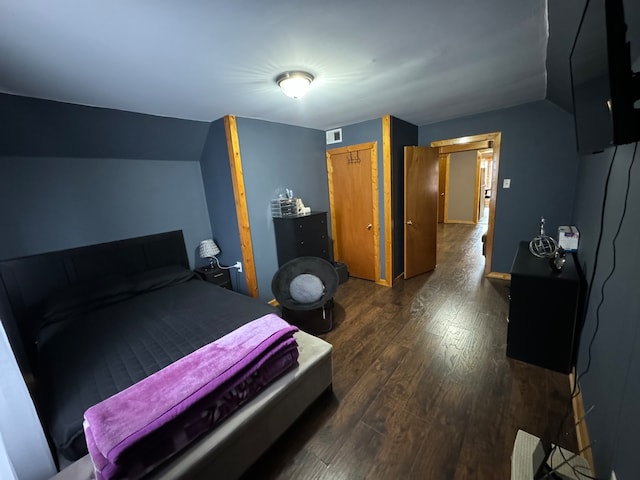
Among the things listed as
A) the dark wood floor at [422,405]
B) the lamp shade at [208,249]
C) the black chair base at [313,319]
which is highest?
the lamp shade at [208,249]

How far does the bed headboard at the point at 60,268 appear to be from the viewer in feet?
6.70

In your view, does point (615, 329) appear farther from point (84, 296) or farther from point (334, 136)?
point (84, 296)

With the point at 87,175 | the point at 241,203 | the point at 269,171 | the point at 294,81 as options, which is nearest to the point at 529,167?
the point at 294,81

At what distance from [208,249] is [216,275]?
0.37 m

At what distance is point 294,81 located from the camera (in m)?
1.76

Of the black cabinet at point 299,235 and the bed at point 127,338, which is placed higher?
the black cabinet at point 299,235

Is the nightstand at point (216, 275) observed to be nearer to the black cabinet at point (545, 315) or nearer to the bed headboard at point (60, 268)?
the bed headboard at point (60, 268)

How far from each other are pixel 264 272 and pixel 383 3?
8.96 ft

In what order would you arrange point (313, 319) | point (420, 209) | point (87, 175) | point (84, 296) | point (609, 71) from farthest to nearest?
point (420, 209), point (313, 319), point (87, 175), point (84, 296), point (609, 71)

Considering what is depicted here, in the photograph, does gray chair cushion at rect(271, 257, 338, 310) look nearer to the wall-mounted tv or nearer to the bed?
the bed

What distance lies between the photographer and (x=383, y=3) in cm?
112

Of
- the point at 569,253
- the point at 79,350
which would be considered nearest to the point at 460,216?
the point at 569,253

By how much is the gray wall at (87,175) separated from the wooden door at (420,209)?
9.00ft

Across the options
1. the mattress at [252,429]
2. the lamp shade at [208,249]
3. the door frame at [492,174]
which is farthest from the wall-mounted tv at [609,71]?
the lamp shade at [208,249]
